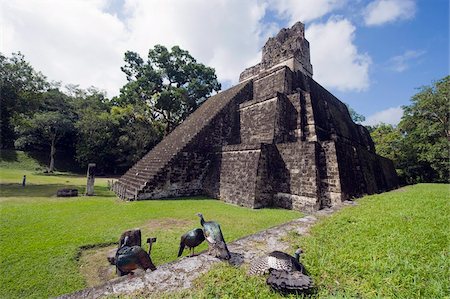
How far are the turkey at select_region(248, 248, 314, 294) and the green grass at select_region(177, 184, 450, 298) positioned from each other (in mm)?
88

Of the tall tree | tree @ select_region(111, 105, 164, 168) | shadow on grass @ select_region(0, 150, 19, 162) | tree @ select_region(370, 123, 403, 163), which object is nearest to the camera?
tree @ select_region(370, 123, 403, 163)

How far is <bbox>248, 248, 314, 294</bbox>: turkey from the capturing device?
1.82 m

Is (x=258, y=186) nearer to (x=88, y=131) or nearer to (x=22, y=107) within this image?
(x=22, y=107)

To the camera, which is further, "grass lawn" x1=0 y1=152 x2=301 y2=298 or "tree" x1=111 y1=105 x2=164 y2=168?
"tree" x1=111 y1=105 x2=164 y2=168

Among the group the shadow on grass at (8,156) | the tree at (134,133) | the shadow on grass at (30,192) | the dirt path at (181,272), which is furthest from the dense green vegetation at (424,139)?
the shadow on grass at (8,156)

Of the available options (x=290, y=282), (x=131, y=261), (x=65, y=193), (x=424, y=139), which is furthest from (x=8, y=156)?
(x=424, y=139)

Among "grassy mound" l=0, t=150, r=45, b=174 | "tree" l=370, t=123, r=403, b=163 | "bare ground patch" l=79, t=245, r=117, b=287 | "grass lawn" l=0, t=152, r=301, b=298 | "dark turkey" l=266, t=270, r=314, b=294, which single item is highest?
"tree" l=370, t=123, r=403, b=163

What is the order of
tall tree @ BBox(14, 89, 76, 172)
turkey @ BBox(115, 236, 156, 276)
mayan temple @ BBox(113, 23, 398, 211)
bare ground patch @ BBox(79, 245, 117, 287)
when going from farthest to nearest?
tall tree @ BBox(14, 89, 76, 172)
mayan temple @ BBox(113, 23, 398, 211)
bare ground patch @ BBox(79, 245, 117, 287)
turkey @ BBox(115, 236, 156, 276)

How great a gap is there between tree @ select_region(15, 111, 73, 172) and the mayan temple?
15.7 m

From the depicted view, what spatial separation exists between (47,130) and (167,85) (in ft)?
42.6

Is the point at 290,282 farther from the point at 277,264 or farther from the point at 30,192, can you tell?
the point at 30,192

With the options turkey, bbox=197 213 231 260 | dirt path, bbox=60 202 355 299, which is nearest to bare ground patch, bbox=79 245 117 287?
dirt path, bbox=60 202 355 299

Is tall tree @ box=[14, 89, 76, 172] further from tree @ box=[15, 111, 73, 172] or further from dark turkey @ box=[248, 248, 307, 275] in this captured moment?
dark turkey @ box=[248, 248, 307, 275]

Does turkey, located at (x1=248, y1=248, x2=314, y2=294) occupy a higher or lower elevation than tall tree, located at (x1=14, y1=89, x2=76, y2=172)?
lower
